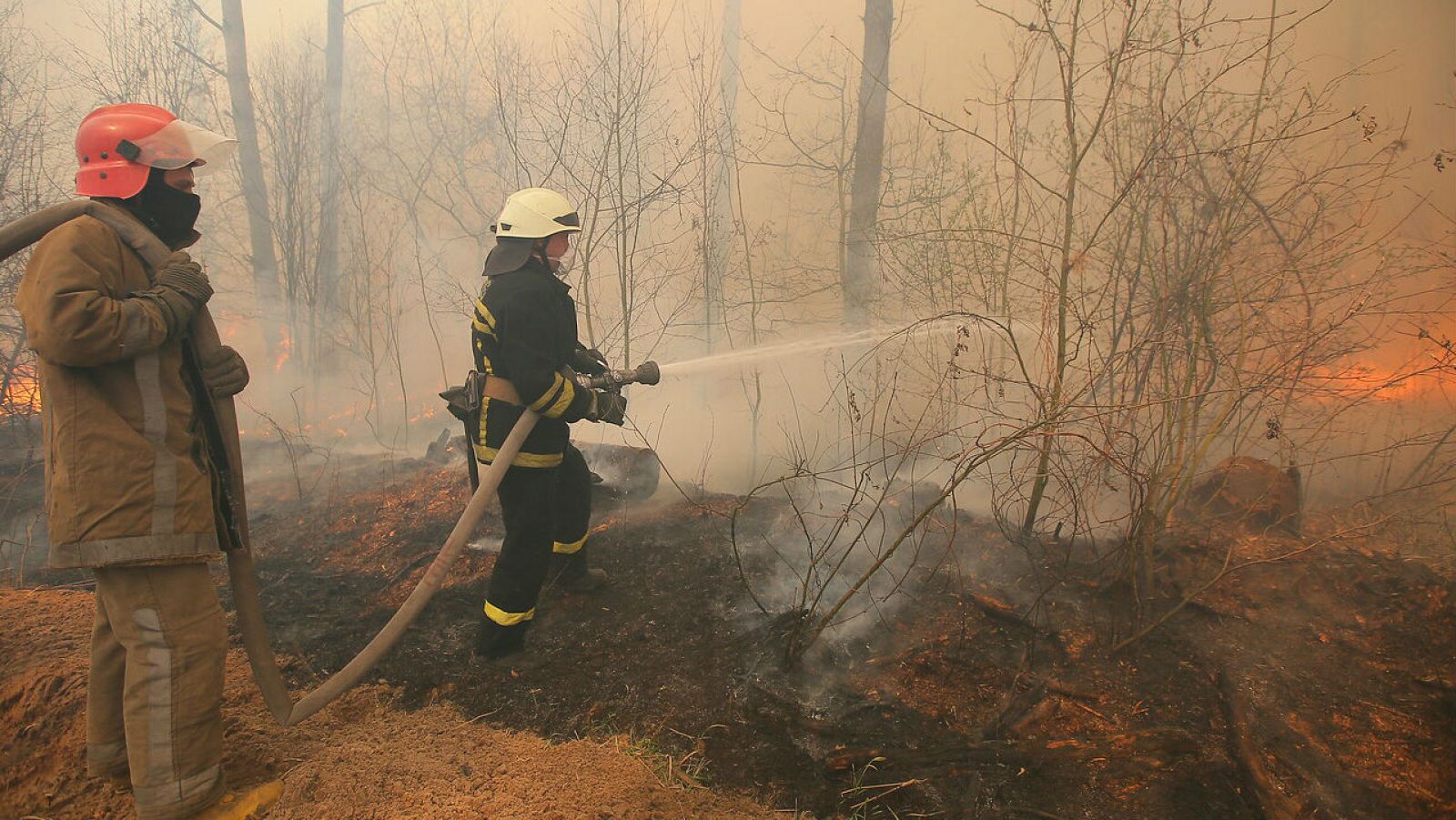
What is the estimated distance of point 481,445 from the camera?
141 inches

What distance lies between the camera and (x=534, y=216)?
3.57 metres

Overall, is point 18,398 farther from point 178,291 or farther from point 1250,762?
point 1250,762

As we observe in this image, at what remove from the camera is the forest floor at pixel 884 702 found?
2.56 m

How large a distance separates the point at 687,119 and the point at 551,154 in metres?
1.73

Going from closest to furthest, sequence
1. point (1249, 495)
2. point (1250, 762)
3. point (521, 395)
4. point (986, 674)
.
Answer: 1. point (1250, 762)
2. point (986, 674)
3. point (521, 395)
4. point (1249, 495)

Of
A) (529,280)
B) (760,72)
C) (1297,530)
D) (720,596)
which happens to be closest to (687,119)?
(760,72)

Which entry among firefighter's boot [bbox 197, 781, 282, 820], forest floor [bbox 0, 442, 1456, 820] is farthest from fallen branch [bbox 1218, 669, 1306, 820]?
Result: firefighter's boot [bbox 197, 781, 282, 820]

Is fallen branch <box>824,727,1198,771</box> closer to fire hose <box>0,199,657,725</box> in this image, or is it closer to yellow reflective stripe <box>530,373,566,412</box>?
fire hose <box>0,199,657,725</box>

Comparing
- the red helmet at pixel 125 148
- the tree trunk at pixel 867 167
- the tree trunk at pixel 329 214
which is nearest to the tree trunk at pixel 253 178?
the tree trunk at pixel 329 214

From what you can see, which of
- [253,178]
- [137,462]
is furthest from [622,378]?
[253,178]

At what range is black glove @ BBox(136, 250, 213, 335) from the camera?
229 centimetres

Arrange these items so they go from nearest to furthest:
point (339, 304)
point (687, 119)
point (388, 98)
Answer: point (687, 119), point (339, 304), point (388, 98)

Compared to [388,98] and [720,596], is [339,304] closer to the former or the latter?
[388,98]

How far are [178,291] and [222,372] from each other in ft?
1.12
